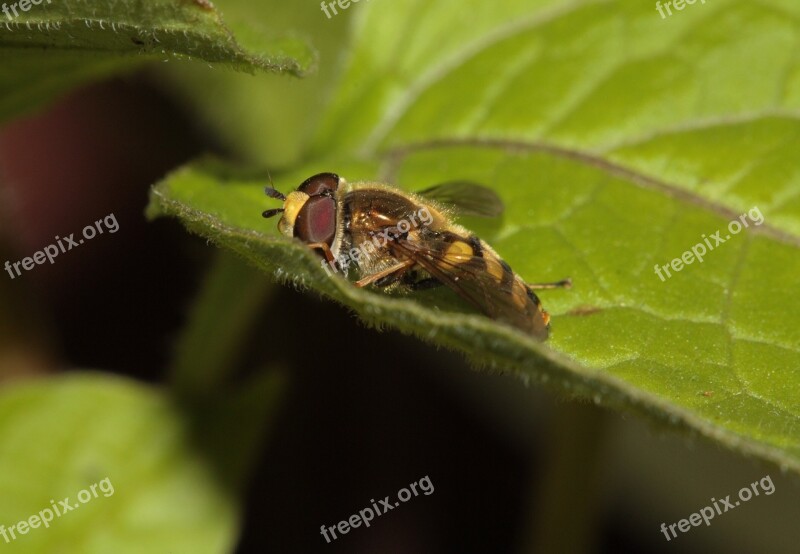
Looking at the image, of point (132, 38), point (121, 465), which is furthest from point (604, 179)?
point (121, 465)

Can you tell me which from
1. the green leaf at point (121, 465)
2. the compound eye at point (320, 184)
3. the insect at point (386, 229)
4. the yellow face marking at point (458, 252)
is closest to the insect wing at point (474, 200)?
the insect at point (386, 229)

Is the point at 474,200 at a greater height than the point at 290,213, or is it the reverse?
the point at 290,213

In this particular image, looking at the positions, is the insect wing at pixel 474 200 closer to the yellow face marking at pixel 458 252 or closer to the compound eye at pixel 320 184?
the yellow face marking at pixel 458 252

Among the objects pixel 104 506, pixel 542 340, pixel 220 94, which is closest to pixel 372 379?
pixel 220 94

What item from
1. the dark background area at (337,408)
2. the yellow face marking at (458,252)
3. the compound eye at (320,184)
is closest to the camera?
the yellow face marking at (458,252)

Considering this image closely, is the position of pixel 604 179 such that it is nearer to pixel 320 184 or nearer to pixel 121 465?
pixel 320 184

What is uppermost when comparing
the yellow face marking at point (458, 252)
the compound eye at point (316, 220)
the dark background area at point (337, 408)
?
the compound eye at point (316, 220)
